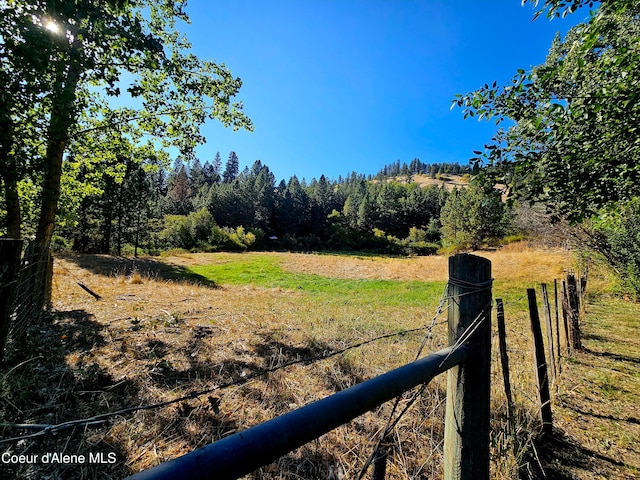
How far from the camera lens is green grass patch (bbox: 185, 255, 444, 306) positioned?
13.2m

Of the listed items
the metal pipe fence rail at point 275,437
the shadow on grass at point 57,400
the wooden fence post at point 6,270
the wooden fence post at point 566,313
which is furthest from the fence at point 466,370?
the wooden fence post at point 566,313

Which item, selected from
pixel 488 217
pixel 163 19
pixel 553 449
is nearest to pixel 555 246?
pixel 488 217

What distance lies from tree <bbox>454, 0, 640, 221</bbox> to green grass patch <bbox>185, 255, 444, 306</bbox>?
337 inches

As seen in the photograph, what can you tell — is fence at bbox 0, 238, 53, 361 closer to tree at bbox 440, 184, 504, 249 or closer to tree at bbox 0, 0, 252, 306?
tree at bbox 0, 0, 252, 306

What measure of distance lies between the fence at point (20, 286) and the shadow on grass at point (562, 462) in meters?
4.18

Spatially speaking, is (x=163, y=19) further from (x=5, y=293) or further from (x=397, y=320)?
(x=397, y=320)

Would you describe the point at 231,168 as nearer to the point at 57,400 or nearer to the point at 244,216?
the point at 244,216

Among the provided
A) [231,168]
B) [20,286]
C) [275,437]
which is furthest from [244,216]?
[275,437]

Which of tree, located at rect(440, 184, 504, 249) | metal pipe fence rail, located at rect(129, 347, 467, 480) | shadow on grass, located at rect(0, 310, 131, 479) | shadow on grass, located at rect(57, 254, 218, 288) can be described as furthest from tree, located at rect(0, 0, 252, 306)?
tree, located at rect(440, 184, 504, 249)

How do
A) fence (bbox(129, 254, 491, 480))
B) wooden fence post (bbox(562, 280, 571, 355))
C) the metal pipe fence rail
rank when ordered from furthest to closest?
wooden fence post (bbox(562, 280, 571, 355)) < fence (bbox(129, 254, 491, 480)) < the metal pipe fence rail

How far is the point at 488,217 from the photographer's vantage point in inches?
1578

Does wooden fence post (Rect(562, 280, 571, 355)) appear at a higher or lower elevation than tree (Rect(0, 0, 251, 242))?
lower

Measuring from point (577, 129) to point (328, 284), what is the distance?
1577cm

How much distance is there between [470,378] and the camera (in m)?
1.63
